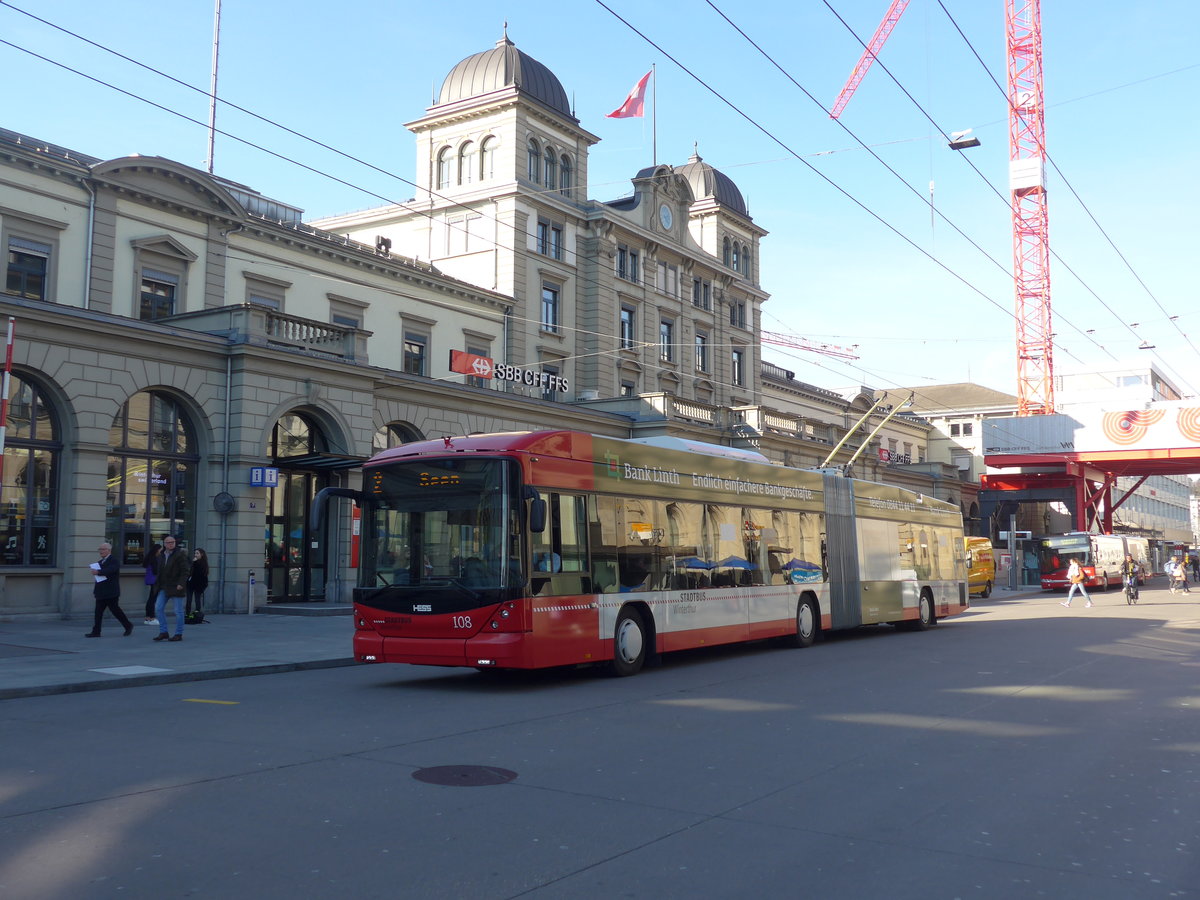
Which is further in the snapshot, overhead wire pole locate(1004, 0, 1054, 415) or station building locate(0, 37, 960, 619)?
overhead wire pole locate(1004, 0, 1054, 415)

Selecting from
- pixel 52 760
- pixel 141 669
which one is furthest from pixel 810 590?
pixel 52 760

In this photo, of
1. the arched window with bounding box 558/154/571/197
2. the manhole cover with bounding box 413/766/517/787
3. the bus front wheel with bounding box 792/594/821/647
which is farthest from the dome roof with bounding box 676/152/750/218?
the manhole cover with bounding box 413/766/517/787

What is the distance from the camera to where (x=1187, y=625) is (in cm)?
2659

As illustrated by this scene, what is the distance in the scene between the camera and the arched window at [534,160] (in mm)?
44250

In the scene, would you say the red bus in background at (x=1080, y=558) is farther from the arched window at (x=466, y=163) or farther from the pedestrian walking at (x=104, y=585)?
the pedestrian walking at (x=104, y=585)

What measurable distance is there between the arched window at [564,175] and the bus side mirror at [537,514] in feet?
114

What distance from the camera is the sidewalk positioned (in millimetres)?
13578

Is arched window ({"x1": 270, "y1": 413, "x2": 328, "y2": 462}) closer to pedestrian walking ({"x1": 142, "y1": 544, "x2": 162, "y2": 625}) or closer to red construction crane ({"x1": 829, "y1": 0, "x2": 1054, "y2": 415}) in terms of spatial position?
pedestrian walking ({"x1": 142, "y1": 544, "x2": 162, "y2": 625})

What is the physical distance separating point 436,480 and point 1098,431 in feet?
197

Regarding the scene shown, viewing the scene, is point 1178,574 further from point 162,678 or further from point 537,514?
point 162,678

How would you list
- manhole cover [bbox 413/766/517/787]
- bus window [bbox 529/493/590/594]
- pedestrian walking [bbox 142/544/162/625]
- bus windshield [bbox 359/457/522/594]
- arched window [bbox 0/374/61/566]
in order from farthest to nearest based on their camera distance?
1. arched window [bbox 0/374/61/566]
2. pedestrian walking [bbox 142/544/162/625]
3. bus window [bbox 529/493/590/594]
4. bus windshield [bbox 359/457/522/594]
5. manhole cover [bbox 413/766/517/787]

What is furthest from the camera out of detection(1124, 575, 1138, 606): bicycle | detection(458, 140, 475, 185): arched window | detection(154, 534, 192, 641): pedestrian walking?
detection(458, 140, 475, 185): arched window

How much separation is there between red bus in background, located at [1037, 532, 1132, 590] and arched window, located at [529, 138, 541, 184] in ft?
108

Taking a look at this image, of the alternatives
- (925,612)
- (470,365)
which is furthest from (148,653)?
(470,365)
